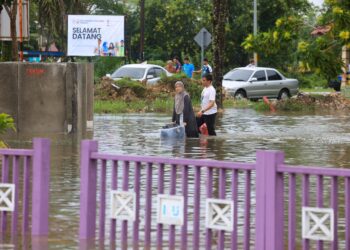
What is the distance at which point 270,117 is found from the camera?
110 feet

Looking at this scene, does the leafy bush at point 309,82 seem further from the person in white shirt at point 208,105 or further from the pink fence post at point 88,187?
the pink fence post at point 88,187

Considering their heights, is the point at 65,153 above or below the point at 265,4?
below

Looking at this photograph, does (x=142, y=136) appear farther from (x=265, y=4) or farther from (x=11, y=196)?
(x=265, y=4)

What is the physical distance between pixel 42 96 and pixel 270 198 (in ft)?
52.6

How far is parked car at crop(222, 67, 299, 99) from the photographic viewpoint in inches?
1721

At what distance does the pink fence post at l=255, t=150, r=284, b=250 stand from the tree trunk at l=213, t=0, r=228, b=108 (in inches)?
1053

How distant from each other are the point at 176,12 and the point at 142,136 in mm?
46462

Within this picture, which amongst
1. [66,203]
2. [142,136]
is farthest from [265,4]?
[66,203]

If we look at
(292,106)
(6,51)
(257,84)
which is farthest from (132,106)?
(6,51)

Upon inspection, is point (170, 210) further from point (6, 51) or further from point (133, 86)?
point (133, 86)

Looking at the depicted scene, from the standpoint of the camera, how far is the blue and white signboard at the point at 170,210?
28.8 feet

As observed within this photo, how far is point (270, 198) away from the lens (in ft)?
27.5

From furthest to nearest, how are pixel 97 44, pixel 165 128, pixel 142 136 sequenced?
pixel 97 44 < pixel 142 136 < pixel 165 128

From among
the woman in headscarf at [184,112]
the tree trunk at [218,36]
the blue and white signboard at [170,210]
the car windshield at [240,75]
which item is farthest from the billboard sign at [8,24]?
the car windshield at [240,75]
